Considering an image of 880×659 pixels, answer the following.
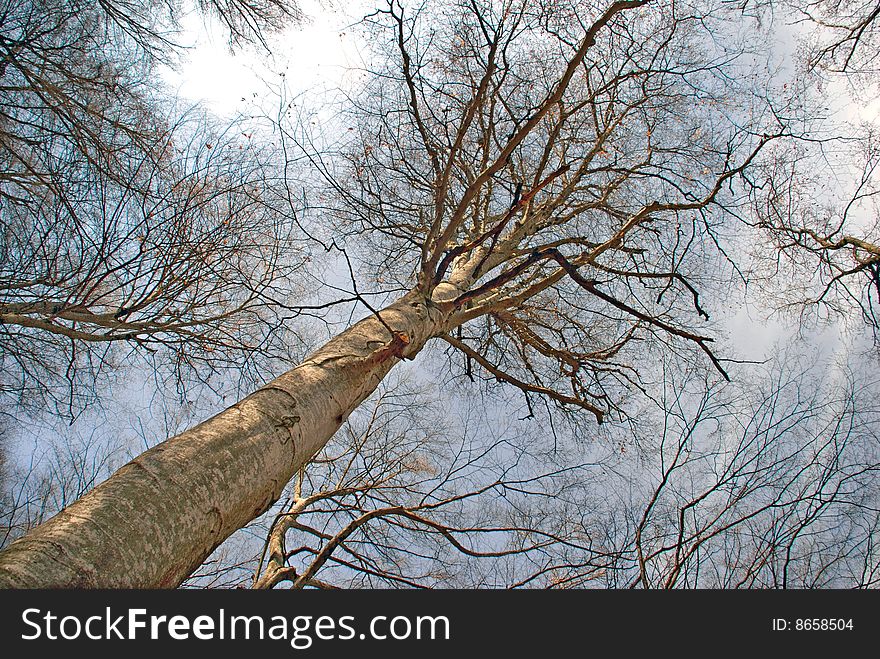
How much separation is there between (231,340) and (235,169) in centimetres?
143

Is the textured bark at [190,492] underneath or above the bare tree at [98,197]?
underneath

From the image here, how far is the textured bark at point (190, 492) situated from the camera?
109cm

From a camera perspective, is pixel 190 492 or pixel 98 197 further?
pixel 98 197

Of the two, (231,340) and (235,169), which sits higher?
(235,169)

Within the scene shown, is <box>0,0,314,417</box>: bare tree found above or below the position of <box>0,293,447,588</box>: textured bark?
above

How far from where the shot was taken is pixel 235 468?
5.05 feet

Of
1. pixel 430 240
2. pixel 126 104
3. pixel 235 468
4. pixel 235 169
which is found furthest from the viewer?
pixel 126 104

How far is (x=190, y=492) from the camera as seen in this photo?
1.37 meters

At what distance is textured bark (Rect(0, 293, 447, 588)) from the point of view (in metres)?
1.09

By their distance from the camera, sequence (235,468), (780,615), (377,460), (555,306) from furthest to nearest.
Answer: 1. (555,306)
2. (377,460)
3. (780,615)
4. (235,468)

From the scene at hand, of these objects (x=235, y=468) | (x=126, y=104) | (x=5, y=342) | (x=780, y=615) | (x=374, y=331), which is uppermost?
(x=126, y=104)

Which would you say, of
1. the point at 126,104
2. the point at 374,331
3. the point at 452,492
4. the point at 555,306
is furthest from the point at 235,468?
the point at 555,306

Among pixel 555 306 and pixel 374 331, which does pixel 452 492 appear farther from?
pixel 555 306

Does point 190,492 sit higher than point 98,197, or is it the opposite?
point 98,197
